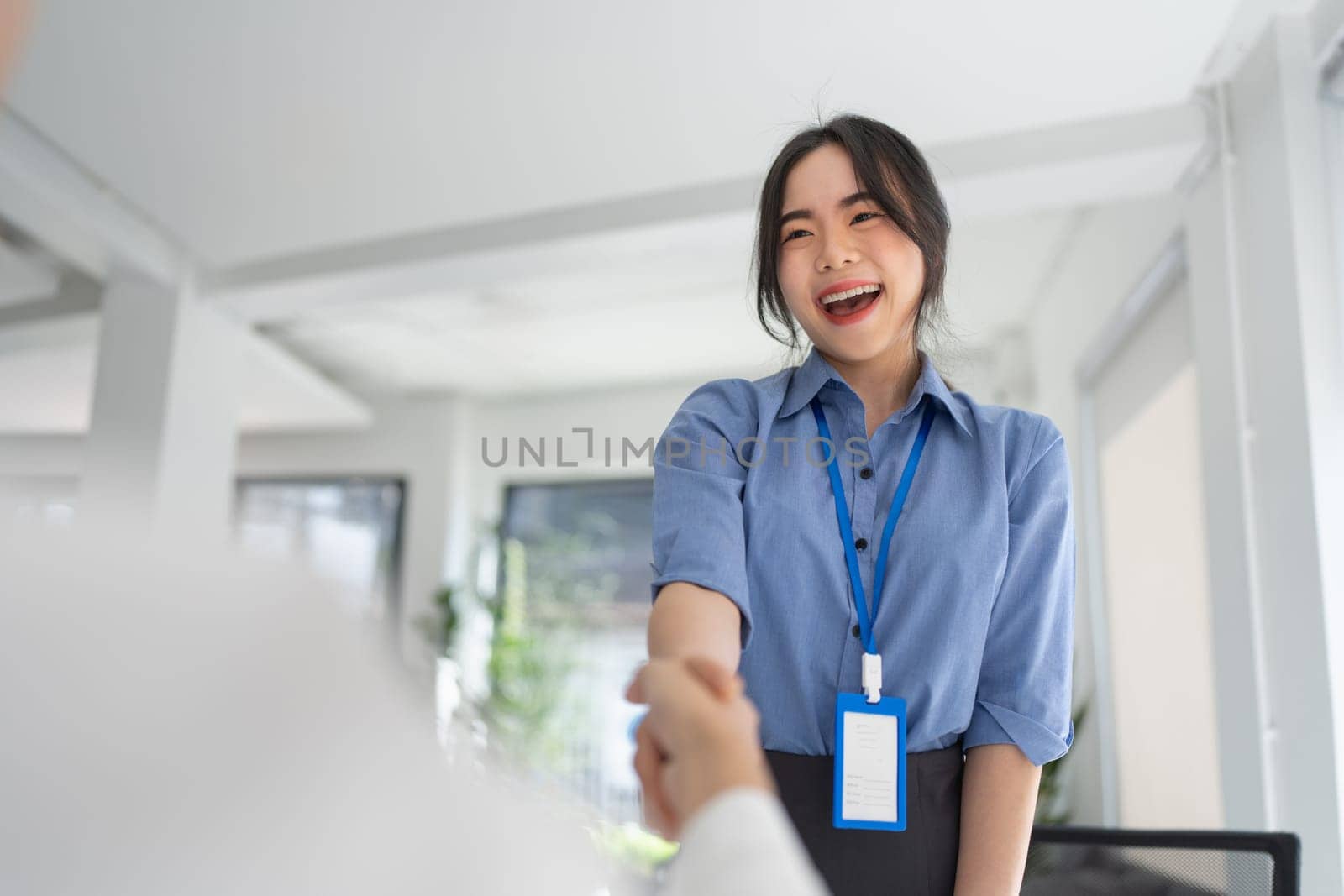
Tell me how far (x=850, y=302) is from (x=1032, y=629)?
Answer: 341mm

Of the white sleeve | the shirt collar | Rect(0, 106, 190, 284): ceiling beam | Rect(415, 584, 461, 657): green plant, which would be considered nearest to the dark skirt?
the shirt collar

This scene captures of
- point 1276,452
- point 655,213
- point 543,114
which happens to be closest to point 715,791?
point 1276,452

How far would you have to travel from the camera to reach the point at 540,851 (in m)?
0.23

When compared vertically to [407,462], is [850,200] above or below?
below

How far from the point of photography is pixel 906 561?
0.92 m

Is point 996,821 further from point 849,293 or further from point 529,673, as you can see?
point 529,673

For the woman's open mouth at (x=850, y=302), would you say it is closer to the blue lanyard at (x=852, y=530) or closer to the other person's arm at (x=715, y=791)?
the blue lanyard at (x=852, y=530)

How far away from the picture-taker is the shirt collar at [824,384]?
A: 98 centimetres

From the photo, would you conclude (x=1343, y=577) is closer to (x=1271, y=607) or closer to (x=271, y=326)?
(x=1271, y=607)

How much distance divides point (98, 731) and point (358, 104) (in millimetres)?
3954

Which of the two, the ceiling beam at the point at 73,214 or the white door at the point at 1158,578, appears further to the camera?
the ceiling beam at the point at 73,214

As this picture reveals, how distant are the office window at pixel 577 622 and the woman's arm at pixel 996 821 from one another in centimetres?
611

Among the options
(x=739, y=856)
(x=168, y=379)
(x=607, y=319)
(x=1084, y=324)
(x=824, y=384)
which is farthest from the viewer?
(x=607, y=319)

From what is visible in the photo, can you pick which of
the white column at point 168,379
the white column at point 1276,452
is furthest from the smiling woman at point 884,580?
the white column at point 168,379
